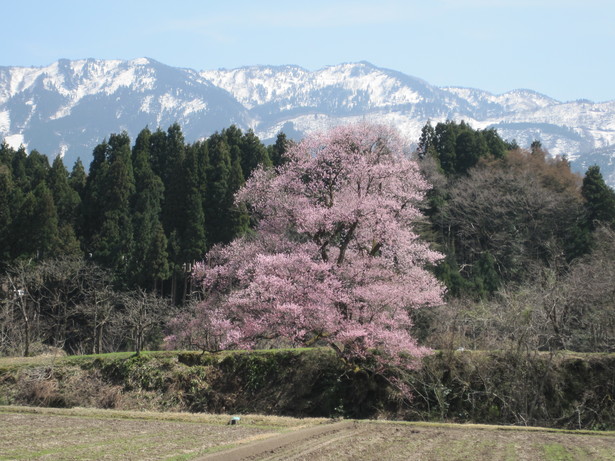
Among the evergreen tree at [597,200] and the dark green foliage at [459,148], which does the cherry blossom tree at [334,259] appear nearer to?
the evergreen tree at [597,200]

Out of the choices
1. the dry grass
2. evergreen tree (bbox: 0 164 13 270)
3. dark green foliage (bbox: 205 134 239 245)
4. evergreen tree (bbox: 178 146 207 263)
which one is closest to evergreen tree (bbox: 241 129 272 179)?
dark green foliage (bbox: 205 134 239 245)

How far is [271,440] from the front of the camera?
10.9 meters

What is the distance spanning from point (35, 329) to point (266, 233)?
51.4 feet

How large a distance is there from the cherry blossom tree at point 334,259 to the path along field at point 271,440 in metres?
3.78

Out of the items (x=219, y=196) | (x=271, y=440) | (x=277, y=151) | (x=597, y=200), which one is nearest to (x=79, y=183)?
(x=219, y=196)

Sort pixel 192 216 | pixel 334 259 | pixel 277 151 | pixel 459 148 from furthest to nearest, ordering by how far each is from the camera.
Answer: pixel 459 148
pixel 277 151
pixel 192 216
pixel 334 259

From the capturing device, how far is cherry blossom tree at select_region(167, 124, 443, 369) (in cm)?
1856

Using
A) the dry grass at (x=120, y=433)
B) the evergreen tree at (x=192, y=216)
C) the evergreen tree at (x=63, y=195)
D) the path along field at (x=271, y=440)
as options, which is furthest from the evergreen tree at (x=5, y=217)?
the path along field at (x=271, y=440)

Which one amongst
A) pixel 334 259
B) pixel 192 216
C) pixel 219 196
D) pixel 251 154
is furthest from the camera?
pixel 251 154

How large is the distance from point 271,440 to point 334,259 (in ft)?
33.2

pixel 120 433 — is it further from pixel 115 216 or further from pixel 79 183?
pixel 79 183

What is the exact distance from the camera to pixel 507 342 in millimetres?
18906

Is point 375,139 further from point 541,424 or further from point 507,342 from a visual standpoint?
point 541,424

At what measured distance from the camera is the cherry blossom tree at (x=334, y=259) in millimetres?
18562
